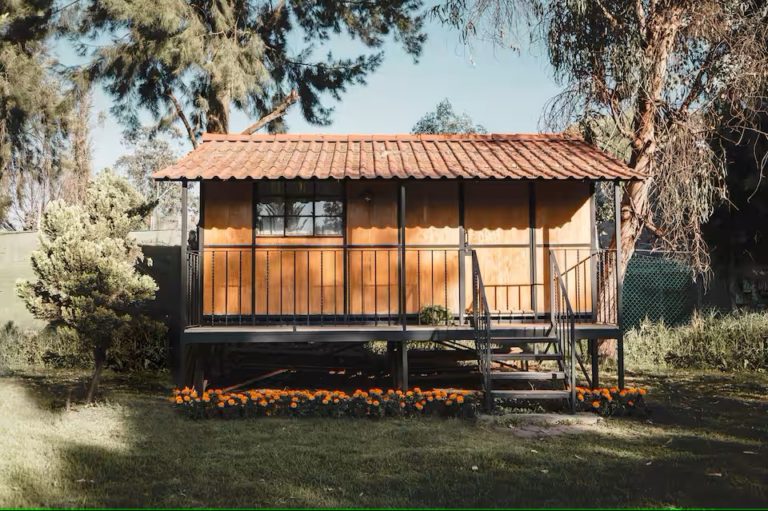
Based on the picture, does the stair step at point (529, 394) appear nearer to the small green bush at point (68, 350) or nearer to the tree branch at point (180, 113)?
the small green bush at point (68, 350)

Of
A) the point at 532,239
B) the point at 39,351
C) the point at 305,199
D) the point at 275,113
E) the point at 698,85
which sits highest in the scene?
the point at 275,113

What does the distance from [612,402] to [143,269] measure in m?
8.52

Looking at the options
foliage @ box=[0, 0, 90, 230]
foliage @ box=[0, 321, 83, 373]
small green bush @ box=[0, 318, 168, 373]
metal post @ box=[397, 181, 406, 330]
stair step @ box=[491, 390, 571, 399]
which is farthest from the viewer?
foliage @ box=[0, 0, 90, 230]

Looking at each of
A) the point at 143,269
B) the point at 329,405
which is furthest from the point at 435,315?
the point at 143,269

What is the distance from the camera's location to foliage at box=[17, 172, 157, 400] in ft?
28.8

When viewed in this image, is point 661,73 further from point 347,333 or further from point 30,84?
point 30,84

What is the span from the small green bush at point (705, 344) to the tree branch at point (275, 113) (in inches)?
322

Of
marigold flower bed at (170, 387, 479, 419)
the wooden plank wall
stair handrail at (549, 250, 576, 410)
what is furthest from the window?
stair handrail at (549, 250, 576, 410)

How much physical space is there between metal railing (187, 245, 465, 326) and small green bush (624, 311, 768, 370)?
4947mm

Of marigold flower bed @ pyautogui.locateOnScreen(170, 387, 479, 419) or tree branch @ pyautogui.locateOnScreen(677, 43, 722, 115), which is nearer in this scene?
marigold flower bed @ pyautogui.locateOnScreen(170, 387, 479, 419)

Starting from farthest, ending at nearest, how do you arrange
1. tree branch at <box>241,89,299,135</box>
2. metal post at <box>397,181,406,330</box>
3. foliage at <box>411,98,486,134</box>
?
foliage at <box>411,98,486,134</box>, tree branch at <box>241,89,299,135</box>, metal post at <box>397,181,406,330</box>

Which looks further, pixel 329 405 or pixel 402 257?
pixel 402 257

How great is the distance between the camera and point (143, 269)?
13.3 meters

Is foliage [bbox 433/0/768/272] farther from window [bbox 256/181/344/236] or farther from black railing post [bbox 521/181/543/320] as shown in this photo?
window [bbox 256/181/344/236]
